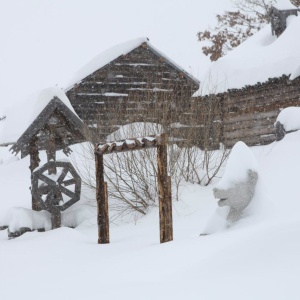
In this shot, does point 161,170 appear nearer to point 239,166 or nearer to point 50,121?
point 239,166

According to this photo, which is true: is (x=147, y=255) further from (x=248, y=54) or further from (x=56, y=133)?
(x=248, y=54)

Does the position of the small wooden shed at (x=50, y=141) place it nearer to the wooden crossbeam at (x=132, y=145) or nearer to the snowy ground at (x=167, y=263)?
the snowy ground at (x=167, y=263)

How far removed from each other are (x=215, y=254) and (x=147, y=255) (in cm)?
156

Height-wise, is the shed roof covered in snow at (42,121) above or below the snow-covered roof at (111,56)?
below

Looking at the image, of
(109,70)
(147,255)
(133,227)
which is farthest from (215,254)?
(109,70)

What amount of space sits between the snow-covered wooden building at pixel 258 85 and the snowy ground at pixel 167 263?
20.2 feet

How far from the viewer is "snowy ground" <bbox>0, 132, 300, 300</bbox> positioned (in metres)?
4.43

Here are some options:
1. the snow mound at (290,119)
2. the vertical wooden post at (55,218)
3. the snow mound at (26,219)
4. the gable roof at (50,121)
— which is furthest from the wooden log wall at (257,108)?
the snow mound at (26,219)

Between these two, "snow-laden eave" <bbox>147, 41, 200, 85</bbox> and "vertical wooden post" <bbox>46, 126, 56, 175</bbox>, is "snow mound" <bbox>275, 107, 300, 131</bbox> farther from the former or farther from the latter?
"vertical wooden post" <bbox>46, 126, 56, 175</bbox>

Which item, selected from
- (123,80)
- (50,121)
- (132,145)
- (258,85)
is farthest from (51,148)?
(258,85)

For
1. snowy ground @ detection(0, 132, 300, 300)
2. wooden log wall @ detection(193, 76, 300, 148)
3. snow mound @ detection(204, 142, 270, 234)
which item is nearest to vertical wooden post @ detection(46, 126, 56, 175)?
snowy ground @ detection(0, 132, 300, 300)

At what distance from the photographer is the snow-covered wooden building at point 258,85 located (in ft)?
51.2

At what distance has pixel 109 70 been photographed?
17.7 meters

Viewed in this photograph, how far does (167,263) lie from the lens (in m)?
5.71
